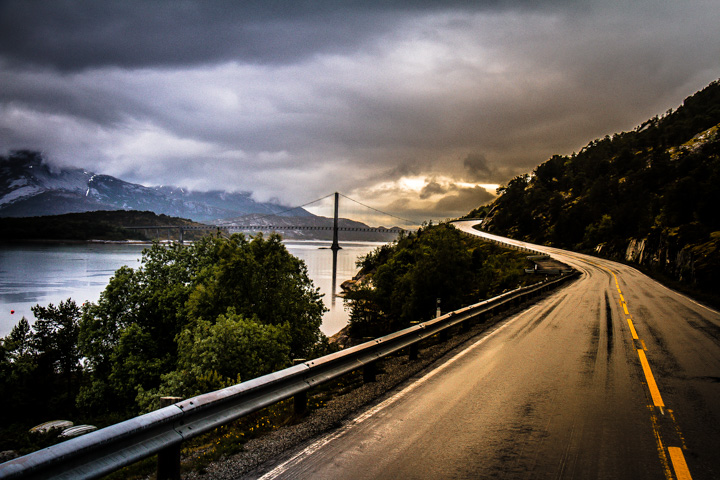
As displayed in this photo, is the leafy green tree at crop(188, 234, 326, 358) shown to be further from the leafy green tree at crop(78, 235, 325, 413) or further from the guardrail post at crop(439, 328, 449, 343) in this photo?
the guardrail post at crop(439, 328, 449, 343)

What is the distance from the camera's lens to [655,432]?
4918mm

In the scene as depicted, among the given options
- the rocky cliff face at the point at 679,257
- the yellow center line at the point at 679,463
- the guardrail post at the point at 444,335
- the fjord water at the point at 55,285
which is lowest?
the fjord water at the point at 55,285

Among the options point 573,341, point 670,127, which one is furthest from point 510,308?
point 670,127

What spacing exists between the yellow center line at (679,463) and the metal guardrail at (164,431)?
3.80 meters

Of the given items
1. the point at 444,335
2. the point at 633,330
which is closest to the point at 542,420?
the point at 444,335

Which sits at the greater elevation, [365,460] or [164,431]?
[164,431]

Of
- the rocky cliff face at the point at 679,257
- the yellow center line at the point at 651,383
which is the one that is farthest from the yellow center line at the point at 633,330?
the rocky cliff face at the point at 679,257

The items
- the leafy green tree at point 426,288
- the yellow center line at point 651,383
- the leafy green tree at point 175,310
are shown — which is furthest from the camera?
the leafy green tree at point 426,288

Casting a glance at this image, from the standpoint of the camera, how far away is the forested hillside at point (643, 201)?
34469 mm

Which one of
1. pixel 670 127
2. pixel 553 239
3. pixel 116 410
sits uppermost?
pixel 670 127

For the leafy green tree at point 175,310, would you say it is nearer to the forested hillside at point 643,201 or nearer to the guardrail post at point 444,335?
the guardrail post at point 444,335

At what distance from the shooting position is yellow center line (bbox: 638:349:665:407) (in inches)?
239

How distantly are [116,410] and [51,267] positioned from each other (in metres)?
80.8

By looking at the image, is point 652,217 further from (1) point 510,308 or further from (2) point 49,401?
(2) point 49,401
